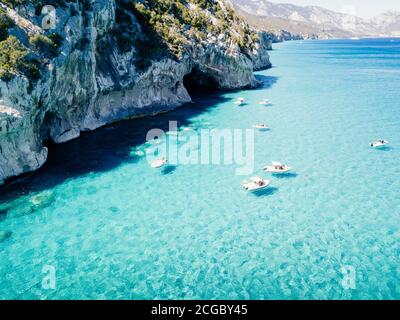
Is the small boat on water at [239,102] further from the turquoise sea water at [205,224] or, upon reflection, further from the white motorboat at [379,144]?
the white motorboat at [379,144]

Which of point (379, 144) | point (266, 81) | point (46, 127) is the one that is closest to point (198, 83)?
point (266, 81)

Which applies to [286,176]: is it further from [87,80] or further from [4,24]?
[4,24]

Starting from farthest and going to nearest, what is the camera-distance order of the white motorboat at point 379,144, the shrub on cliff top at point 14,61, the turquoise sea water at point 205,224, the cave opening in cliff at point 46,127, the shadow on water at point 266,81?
the shadow on water at point 266,81 → the cave opening in cliff at point 46,127 → the white motorboat at point 379,144 → the shrub on cliff top at point 14,61 → the turquoise sea water at point 205,224

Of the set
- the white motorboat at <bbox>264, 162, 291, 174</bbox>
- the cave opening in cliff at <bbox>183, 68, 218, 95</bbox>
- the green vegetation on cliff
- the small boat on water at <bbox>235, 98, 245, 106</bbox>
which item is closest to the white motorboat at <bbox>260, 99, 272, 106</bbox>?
the small boat on water at <bbox>235, 98, 245, 106</bbox>

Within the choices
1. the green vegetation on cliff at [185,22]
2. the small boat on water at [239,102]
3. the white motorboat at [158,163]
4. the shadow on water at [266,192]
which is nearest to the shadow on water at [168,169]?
the white motorboat at [158,163]
